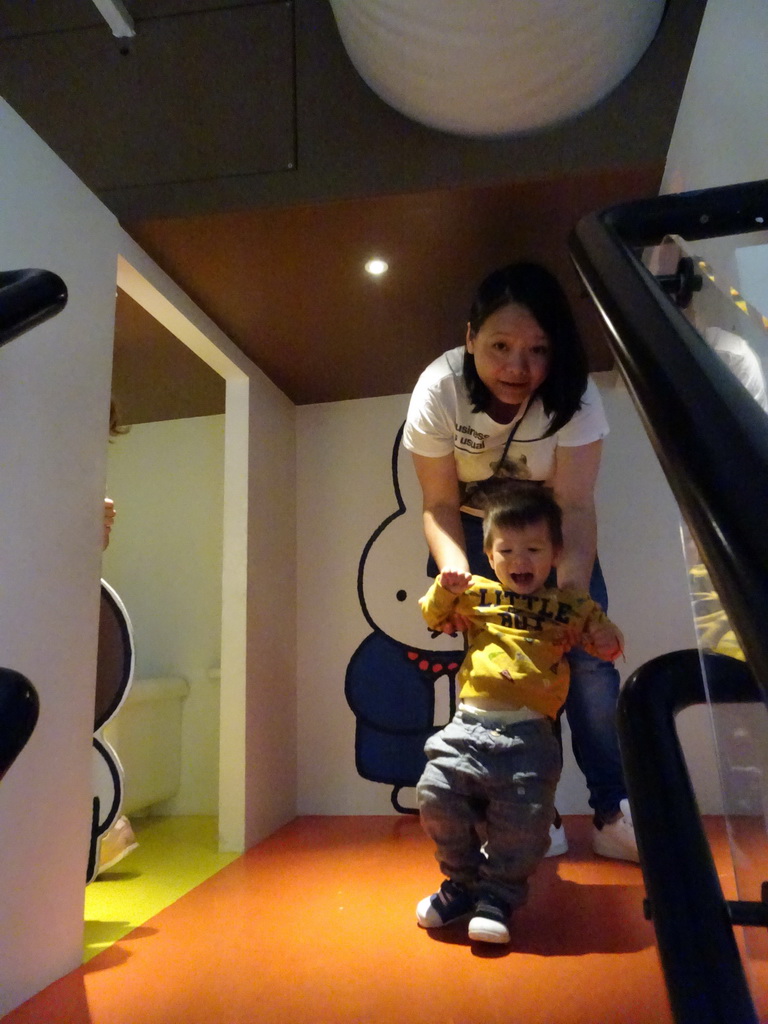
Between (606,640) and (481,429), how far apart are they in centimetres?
43

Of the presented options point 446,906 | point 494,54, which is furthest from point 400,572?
point 494,54

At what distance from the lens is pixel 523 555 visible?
3.56ft

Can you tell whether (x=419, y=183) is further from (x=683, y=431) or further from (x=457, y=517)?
(x=683, y=431)

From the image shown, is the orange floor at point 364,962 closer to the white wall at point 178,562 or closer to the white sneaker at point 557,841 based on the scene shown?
the white sneaker at point 557,841

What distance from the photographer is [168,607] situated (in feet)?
6.66

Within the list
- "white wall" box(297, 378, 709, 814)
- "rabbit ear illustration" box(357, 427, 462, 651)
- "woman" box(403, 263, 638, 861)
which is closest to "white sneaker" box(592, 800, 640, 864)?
"woman" box(403, 263, 638, 861)

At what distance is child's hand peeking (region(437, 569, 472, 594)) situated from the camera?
101cm

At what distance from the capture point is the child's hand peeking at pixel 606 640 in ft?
3.38

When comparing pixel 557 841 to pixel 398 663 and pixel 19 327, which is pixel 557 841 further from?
pixel 19 327

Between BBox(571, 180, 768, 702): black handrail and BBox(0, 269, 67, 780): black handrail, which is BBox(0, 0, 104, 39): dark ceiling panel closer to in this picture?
BBox(0, 269, 67, 780): black handrail

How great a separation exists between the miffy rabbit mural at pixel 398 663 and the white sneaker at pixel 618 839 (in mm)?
535

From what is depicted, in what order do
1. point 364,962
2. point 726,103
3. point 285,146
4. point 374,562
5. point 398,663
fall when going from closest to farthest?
point 726,103
point 364,962
point 285,146
point 398,663
point 374,562

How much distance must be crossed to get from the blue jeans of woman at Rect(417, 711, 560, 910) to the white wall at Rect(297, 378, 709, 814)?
760mm

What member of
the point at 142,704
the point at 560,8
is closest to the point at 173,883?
the point at 142,704
